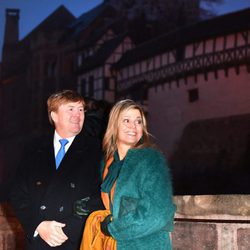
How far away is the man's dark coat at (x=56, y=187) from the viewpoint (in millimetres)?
1768

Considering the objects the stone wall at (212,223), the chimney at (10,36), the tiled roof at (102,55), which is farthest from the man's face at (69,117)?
the tiled roof at (102,55)

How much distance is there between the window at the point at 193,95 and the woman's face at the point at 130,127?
34.0 feet

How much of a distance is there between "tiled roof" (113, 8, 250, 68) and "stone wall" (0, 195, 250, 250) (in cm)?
939

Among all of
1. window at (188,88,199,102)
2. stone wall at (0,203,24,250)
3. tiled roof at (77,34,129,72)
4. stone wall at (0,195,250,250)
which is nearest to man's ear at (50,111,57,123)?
stone wall at (0,195,250,250)

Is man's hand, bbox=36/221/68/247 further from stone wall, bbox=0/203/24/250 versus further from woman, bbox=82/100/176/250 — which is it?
stone wall, bbox=0/203/24/250

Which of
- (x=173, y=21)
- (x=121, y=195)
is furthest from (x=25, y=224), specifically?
(x=173, y=21)

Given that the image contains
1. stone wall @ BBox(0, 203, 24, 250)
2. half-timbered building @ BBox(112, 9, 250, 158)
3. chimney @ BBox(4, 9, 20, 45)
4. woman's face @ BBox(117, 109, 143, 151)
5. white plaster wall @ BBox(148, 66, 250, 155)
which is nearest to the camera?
woman's face @ BBox(117, 109, 143, 151)

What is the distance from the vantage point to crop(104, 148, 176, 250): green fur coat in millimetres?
1502

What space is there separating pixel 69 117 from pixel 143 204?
472 millimetres

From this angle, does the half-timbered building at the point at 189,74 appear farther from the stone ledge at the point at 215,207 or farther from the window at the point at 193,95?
the stone ledge at the point at 215,207

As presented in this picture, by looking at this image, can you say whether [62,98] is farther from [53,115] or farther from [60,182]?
[60,182]

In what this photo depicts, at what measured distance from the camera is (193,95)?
12234mm

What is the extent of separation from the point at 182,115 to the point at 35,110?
153 inches

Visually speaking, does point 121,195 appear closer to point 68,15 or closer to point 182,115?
point 182,115
